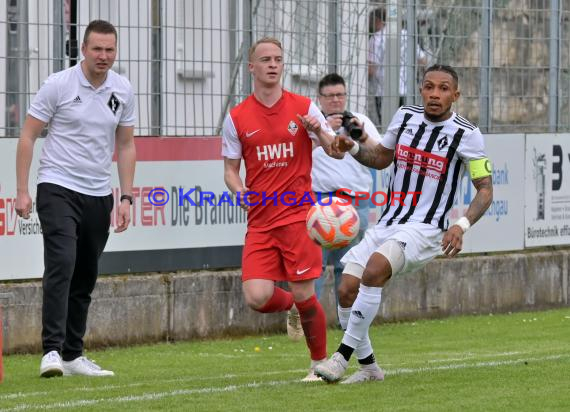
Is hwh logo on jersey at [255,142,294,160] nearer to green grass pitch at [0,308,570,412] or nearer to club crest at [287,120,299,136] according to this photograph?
club crest at [287,120,299,136]

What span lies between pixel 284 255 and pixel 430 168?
3.66 feet

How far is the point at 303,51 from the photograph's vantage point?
1475cm

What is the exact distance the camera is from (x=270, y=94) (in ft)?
32.6

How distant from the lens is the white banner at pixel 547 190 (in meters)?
16.5

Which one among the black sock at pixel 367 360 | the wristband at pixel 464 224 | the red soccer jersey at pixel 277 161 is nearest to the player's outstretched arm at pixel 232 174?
the red soccer jersey at pixel 277 161

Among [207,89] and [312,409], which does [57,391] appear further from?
[207,89]

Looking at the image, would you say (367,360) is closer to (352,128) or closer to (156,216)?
(352,128)

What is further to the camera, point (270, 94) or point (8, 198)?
point (8, 198)

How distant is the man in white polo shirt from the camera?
403 inches

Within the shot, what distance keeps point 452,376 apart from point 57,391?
2.53 metres

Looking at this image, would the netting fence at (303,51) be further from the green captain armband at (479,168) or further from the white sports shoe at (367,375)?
the green captain armband at (479,168)

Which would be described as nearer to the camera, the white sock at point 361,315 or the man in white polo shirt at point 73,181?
the white sock at point 361,315

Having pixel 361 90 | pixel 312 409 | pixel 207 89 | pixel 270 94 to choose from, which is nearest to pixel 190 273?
pixel 207 89

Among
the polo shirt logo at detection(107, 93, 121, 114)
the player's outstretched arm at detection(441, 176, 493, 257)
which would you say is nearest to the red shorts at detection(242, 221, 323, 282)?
the player's outstretched arm at detection(441, 176, 493, 257)
